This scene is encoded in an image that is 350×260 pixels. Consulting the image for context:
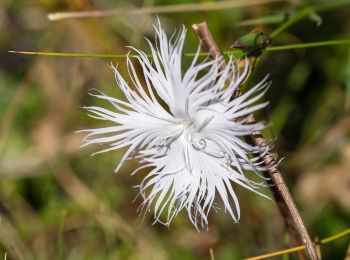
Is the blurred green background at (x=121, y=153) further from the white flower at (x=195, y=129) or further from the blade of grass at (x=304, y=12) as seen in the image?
the white flower at (x=195, y=129)

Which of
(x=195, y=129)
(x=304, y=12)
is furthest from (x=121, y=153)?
(x=195, y=129)

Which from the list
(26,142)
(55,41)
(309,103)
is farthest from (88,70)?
(309,103)

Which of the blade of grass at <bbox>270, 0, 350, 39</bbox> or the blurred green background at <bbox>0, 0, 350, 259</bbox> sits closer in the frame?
A: the blade of grass at <bbox>270, 0, 350, 39</bbox>

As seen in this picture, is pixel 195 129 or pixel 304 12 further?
pixel 304 12

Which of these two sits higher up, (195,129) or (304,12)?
(304,12)

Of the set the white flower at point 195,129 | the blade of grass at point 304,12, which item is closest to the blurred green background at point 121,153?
the blade of grass at point 304,12

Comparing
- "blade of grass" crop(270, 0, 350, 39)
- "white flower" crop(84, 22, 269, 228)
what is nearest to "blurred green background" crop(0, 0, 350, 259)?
"blade of grass" crop(270, 0, 350, 39)

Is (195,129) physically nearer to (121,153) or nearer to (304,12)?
(304,12)

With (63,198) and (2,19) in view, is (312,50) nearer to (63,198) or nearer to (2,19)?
(63,198)

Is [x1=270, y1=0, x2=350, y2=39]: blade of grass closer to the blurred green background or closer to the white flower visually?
the blurred green background
